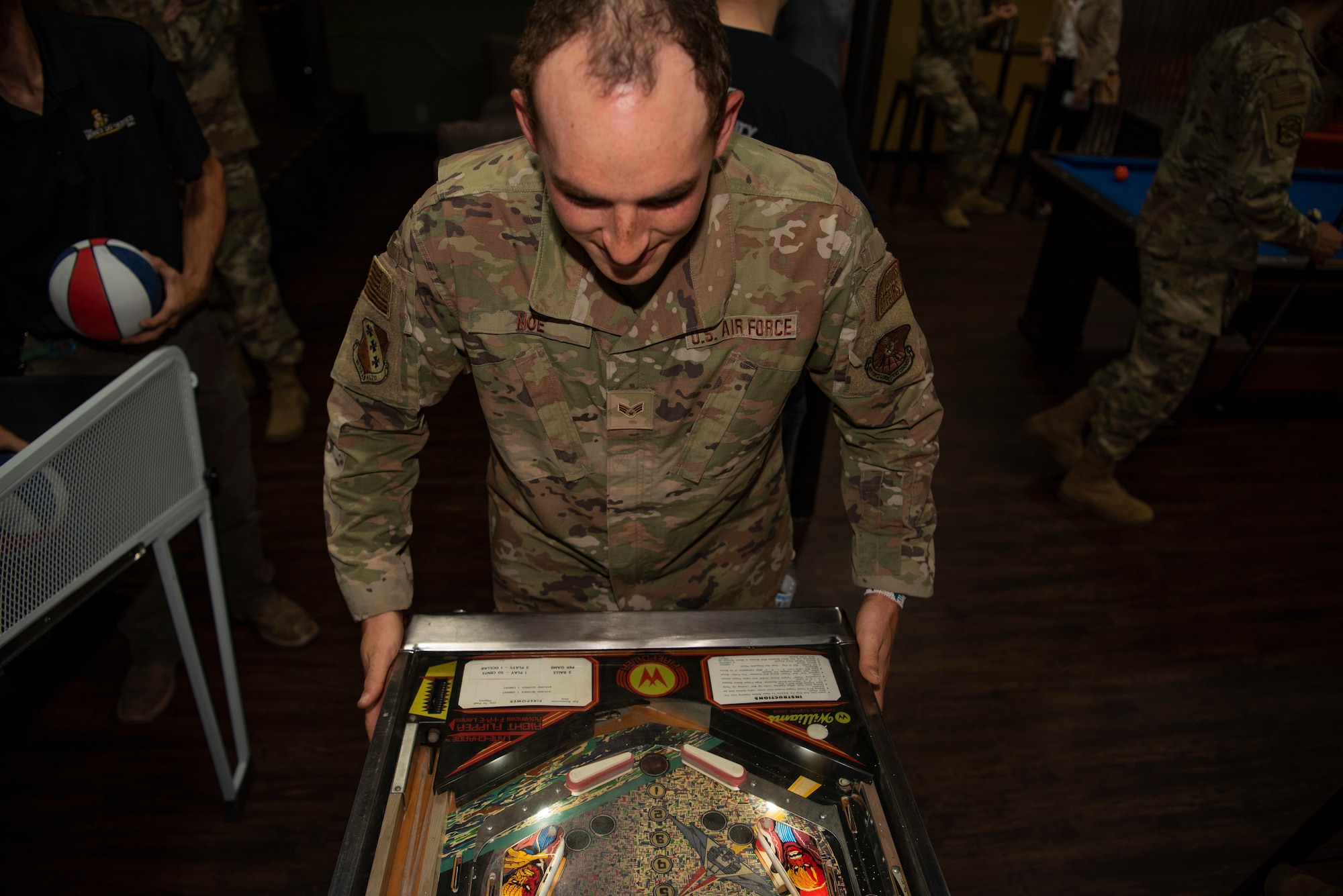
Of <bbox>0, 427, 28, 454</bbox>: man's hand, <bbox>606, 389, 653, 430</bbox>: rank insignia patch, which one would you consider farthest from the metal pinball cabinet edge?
<bbox>0, 427, 28, 454</bbox>: man's hand

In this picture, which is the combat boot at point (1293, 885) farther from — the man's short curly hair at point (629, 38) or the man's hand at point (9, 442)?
the man's hand at point (9, 442)

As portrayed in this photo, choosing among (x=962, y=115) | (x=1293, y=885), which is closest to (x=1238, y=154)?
(x=1293, y=885)

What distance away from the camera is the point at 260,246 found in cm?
297

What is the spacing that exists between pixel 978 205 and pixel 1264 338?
2827mm

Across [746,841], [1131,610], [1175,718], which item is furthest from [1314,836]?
[746,841]

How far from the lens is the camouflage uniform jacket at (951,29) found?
489 centimetres

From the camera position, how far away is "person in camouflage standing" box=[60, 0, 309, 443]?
2695mm

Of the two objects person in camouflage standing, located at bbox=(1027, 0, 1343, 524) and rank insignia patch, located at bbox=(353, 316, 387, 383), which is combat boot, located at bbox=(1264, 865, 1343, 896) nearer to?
person in camouflage standing, located at bbox=(1027, 0, 1343, 524)

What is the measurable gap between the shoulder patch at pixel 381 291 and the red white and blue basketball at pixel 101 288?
3.04 ft

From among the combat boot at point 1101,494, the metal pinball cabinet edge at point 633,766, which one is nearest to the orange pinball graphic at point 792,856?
the metal pinball cabinet edge at point 633,766

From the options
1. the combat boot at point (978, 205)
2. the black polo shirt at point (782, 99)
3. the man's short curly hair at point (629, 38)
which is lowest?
the combat boot at point (978, 205)

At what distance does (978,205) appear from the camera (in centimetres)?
559

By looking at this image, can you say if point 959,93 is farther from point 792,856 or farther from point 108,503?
point 792,856

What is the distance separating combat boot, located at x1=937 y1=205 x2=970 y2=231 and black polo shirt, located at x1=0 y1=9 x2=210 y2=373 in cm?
458
